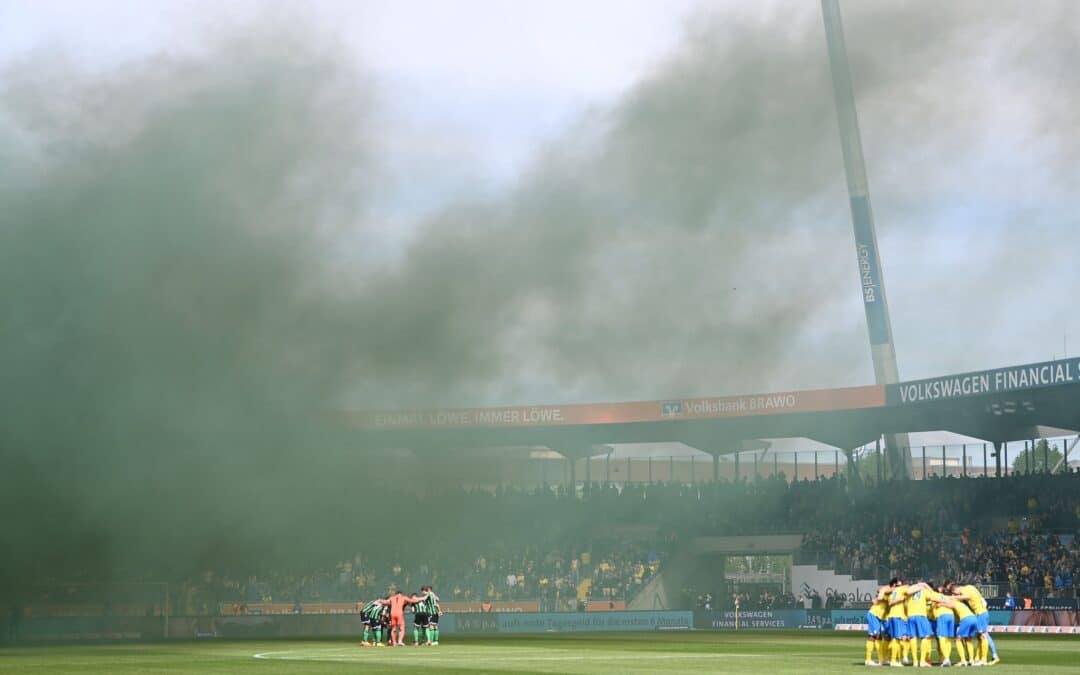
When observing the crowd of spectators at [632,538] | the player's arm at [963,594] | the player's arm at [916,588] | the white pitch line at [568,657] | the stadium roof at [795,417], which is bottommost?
the white pitch line at [568,657]

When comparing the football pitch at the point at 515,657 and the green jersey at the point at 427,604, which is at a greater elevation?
the green jersey at the point at 427,604

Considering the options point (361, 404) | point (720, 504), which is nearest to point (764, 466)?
point (720, 504)

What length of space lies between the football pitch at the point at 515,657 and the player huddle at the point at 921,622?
3.21 ft

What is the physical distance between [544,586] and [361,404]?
2347cm

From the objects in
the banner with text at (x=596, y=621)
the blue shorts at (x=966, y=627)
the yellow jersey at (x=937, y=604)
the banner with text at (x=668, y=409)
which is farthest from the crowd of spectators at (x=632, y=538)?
the yellow jersey at (x=937, y=604)

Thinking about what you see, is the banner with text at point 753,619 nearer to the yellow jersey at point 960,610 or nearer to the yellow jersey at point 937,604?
the yellow jersey at point 960,610

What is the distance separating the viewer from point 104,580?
208ft

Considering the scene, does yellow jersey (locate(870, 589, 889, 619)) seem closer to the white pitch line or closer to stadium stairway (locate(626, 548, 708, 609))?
the white pitch line

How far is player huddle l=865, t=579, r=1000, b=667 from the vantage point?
121 ft

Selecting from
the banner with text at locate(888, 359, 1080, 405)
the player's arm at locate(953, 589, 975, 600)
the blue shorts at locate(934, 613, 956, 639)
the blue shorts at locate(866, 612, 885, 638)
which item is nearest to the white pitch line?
the blue shorts at locate(866, 612, 885, 638)

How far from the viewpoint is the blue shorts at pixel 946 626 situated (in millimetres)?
36875

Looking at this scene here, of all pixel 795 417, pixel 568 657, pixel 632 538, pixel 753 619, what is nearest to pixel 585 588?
pixel 632 538

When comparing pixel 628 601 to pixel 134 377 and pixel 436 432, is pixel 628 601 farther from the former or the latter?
pixel 134 377

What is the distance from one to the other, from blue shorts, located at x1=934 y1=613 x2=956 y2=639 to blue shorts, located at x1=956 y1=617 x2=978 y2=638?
0.19 metres
